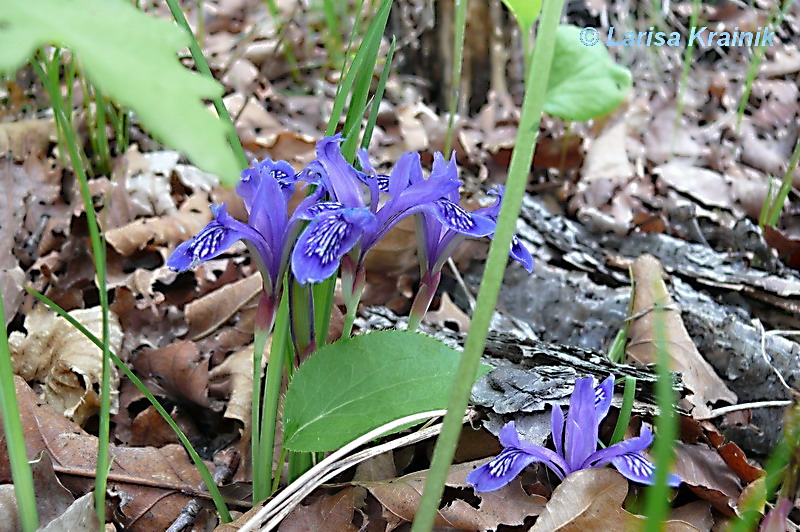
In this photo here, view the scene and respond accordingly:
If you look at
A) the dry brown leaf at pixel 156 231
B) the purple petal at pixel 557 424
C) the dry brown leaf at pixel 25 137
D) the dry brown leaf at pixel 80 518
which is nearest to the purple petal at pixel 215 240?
the dry brown leaf at pixel 80 518

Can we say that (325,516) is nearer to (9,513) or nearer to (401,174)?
(9,513)

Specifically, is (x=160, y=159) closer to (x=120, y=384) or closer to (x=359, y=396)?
(x=120, y=384)

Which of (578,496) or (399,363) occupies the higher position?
(399,363)

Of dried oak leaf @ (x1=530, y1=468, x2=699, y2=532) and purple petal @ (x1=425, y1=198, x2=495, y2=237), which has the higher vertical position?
purple petal @ (x1=425, y1=198, x2=495, y2=237)

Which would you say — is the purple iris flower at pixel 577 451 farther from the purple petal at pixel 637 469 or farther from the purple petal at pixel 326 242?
the purple petal at pixel 326 242

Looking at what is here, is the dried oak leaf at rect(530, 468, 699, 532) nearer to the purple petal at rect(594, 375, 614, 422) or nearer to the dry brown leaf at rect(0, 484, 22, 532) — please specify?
the purple petal at rect(594, 375, 614, 422)

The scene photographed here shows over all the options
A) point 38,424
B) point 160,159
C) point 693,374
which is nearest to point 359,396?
point 38,424

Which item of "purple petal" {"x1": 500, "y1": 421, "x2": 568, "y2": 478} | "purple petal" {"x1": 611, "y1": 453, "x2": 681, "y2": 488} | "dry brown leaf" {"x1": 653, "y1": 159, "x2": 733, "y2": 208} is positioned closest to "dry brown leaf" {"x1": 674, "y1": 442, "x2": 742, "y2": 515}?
"purple petal" {"x1": 611, "y1": 453, "x2": 681, "y2": 488}
